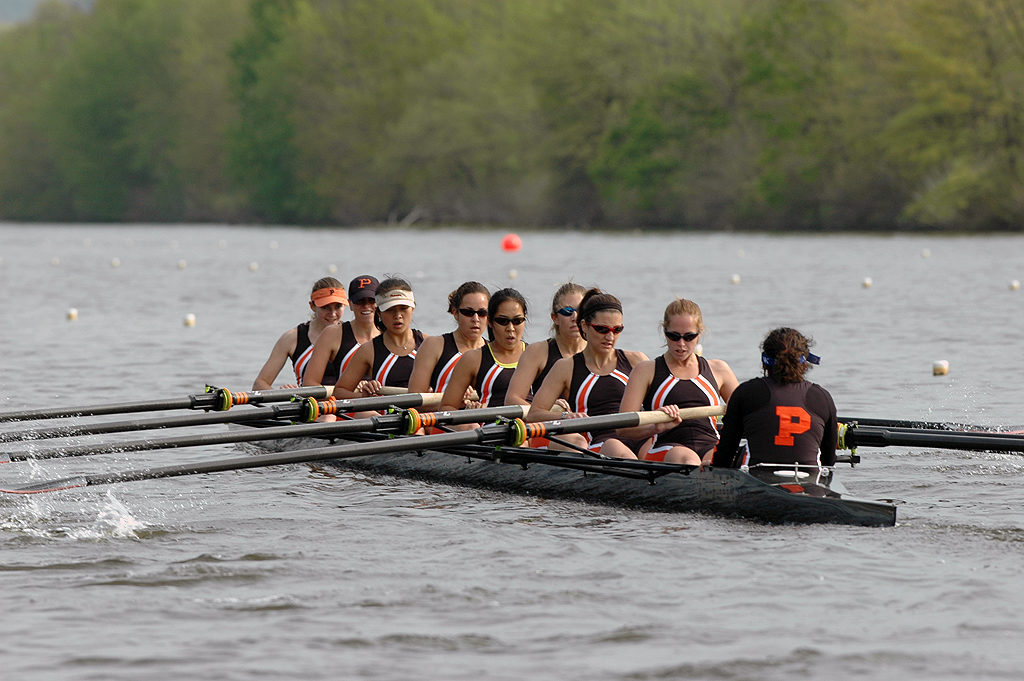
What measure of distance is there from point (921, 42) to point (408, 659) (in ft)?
145

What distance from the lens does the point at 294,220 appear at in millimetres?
75312

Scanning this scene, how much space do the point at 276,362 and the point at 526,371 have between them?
2.73m

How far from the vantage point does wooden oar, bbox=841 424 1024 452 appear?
8.05 metres

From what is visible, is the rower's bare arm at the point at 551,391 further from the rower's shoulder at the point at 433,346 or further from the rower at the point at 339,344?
the rower at the point at 339,344

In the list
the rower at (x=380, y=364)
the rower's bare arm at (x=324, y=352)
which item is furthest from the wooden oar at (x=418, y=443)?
the rower's bare arm at (x=324, y=352)

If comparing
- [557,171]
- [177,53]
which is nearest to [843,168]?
[557,171]

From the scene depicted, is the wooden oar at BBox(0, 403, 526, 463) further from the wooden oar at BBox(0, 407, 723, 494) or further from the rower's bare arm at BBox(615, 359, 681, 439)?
the rower's bare arm at BBox(615, 359, 681, 439)

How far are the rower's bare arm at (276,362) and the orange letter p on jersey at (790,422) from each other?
4495 millimetres

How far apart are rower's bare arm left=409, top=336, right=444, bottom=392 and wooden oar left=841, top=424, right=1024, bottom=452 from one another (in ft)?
9.30

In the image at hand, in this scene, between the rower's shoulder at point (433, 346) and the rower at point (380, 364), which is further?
the rower at point (380, 364)

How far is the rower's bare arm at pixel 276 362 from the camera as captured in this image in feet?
36.0

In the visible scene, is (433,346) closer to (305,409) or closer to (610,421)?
(305,409)

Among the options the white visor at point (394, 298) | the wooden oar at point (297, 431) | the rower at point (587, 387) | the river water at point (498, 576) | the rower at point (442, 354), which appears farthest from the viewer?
the white visor at point (394, 298)

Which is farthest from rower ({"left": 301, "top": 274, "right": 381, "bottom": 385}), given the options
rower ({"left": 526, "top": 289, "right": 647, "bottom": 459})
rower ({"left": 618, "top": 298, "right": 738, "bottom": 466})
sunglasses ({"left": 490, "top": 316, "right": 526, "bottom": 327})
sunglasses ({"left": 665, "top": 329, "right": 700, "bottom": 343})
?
sunglasses ({"left": 665, "top": 329, "right": 700, "bottom": 343})
